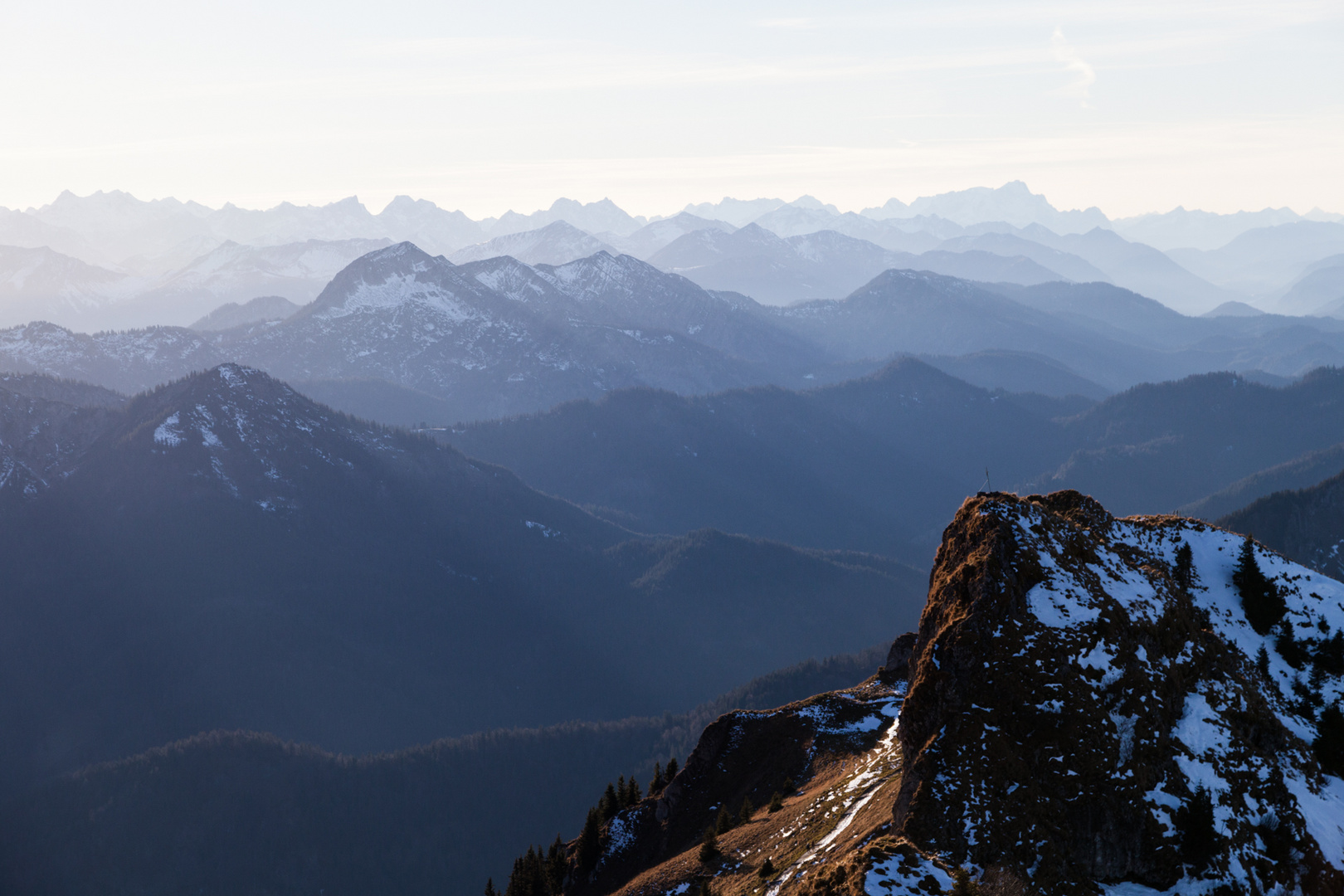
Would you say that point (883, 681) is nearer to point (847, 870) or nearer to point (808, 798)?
point (808, 798)

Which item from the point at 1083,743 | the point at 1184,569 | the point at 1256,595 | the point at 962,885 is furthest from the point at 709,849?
the point at 1256,595

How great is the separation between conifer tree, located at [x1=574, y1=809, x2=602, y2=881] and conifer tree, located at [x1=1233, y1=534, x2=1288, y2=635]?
211ft

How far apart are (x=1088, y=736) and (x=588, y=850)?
60469 millimetres

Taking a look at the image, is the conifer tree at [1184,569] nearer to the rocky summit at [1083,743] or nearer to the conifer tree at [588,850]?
the rocky summit at [1083,743]

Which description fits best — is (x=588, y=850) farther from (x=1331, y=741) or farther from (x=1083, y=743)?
(x=1331, y=741)

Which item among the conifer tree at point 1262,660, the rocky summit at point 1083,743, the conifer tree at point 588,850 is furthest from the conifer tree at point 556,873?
the conifer tree at point 1262,660

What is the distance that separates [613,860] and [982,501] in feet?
180

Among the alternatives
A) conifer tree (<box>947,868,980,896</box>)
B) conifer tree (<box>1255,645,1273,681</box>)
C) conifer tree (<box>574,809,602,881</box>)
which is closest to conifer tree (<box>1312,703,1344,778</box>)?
conifer tree (<box>1255,645,1273,681</box>)

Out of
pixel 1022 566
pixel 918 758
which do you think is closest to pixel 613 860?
pixel 918 758

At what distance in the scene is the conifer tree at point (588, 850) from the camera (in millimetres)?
99000

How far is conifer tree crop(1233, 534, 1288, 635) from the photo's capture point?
3086 inches

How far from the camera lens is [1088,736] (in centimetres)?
5666

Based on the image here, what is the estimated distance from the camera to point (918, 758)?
5828 cm

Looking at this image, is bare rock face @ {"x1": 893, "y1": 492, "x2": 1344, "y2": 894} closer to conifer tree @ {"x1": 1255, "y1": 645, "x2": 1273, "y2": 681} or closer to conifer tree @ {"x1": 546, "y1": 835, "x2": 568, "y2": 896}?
conifer tree @ {"x1": 1255, "y1": 645, "x2": 1273, "y2": 681}
